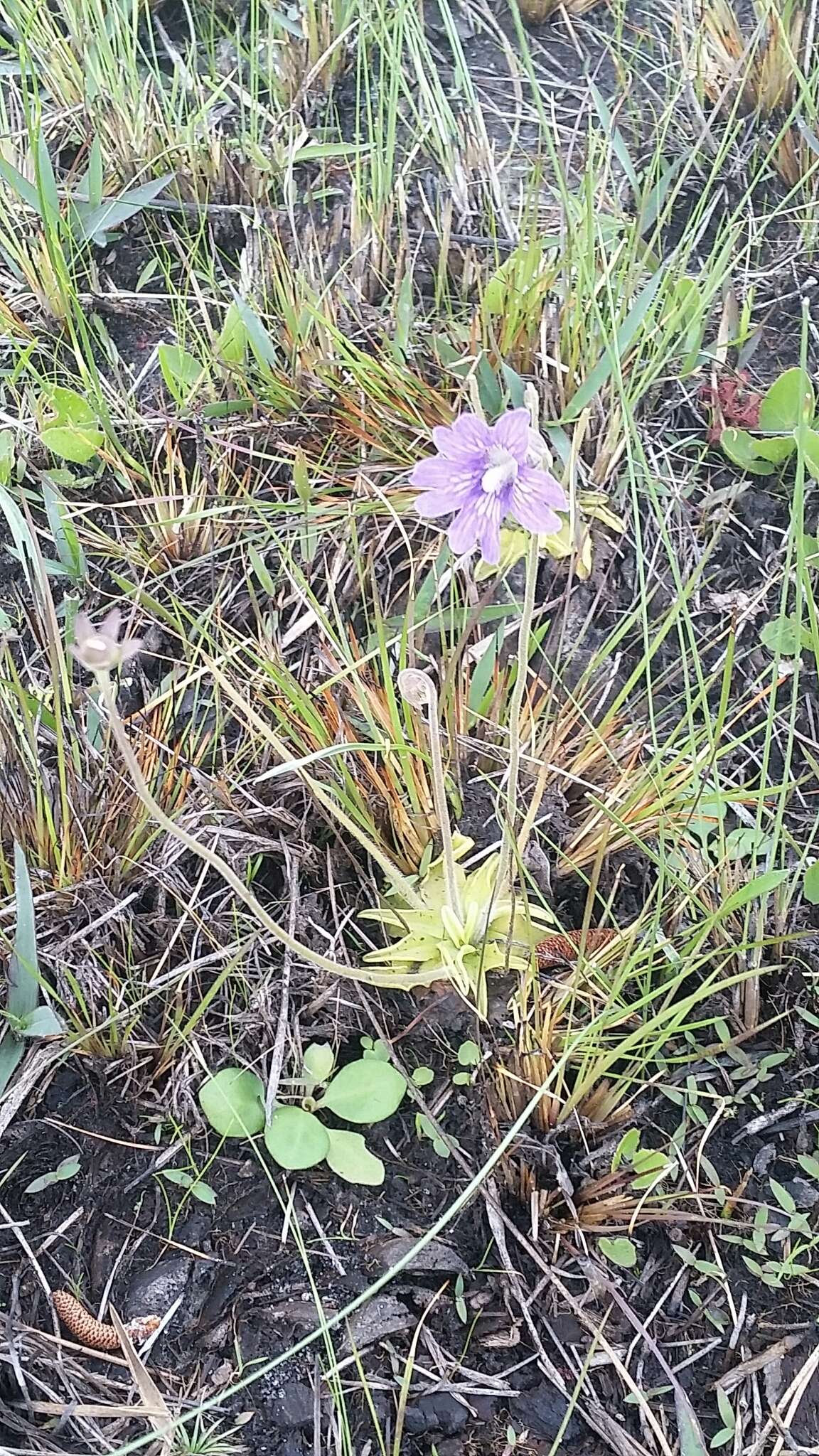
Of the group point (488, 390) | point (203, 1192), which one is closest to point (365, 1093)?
point (203, 1192)

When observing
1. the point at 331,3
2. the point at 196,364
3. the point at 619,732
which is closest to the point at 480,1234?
the point at 619,732

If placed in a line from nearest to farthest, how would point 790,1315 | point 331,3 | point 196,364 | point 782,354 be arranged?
point 790,1315 < point 196,364 < point 782,354 < point 331,3

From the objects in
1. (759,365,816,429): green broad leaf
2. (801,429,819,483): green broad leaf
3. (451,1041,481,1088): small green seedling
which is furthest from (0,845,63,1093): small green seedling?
(759,365,816,429): green broad leaf

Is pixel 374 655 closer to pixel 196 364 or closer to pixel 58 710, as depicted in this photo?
pixel 58 710

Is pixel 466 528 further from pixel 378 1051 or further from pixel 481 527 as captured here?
pixel 378 1051

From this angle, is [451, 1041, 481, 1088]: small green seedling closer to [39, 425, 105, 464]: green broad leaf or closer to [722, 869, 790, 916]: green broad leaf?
[722, 869, 790, 916]: green broad leaf
